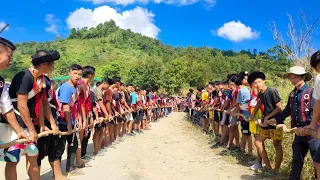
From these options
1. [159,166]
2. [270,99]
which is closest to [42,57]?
[159,166]

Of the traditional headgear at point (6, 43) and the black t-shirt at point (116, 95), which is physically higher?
the traditional headgear at point (6, 43)

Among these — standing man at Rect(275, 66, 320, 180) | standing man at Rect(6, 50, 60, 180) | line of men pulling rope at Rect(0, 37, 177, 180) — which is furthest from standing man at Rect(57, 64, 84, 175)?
standing man at Rect(275, 66, 320, 180)

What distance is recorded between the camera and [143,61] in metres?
52.3

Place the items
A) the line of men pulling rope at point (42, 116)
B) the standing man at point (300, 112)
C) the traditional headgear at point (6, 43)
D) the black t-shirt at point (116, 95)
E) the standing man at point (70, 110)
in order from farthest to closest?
the black t-shirt at point (116, 95), the standing man at point (70, 110), the standing man at point (300, 112), the line of men pulling rope at point (42, 116), the traditional headgear at point (6, 43)

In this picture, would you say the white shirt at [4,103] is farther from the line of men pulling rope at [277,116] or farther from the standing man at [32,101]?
the line of men pulling rope at [277,116]

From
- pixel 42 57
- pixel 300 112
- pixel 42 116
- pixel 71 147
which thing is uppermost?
pixel 42 57

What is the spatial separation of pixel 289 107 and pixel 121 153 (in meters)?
4.49

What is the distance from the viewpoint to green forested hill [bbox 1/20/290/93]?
46.9 metres

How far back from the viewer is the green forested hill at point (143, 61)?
154 feet

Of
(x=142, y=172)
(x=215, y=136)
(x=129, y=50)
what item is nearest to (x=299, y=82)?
(x=142, y=172)

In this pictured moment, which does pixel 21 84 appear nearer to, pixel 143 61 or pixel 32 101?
pixel 32 101

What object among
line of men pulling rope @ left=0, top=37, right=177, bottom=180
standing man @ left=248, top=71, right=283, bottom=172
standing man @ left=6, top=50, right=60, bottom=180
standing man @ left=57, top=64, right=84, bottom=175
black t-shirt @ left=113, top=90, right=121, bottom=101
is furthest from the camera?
black t-shirt @ left=113, top=90, right=121, bottom=101

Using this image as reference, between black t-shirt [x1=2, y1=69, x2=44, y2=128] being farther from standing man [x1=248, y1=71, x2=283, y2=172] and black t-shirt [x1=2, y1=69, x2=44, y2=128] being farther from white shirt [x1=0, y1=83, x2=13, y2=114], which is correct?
standing man [x1=248, y1=71, x2=283, y2=172]

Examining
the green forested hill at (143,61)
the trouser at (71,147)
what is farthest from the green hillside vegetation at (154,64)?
the trouser at (71,147)
